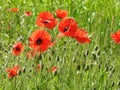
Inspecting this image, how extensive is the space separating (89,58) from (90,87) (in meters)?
0.33

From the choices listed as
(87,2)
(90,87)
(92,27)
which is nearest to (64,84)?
(90,87)

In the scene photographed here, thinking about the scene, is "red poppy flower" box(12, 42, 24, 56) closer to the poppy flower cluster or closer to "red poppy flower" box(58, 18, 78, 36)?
the poppy flower cluster

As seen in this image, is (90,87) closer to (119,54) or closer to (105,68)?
(105,68)

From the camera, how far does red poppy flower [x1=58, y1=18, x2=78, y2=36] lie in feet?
7.71

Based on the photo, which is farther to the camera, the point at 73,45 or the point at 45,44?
the point at 73,45

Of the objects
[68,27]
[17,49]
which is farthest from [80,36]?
[17,49]

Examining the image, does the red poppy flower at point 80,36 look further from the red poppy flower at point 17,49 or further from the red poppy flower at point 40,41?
the red poppy flower at point 17,49

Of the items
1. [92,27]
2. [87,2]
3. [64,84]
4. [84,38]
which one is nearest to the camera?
[84,38]

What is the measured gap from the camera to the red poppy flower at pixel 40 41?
2.41 m

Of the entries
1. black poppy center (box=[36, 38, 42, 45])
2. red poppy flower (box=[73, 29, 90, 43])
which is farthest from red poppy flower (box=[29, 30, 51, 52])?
red poppy flower (box=[73, 29, 90, 43])

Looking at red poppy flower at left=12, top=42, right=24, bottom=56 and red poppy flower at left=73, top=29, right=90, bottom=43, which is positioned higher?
red poppy flower at left=73, top=29, right=90, bottom=43

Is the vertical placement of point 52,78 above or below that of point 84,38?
below

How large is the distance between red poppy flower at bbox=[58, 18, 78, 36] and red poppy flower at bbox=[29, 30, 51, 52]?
0.09 m

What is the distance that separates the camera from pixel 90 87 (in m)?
2.62
